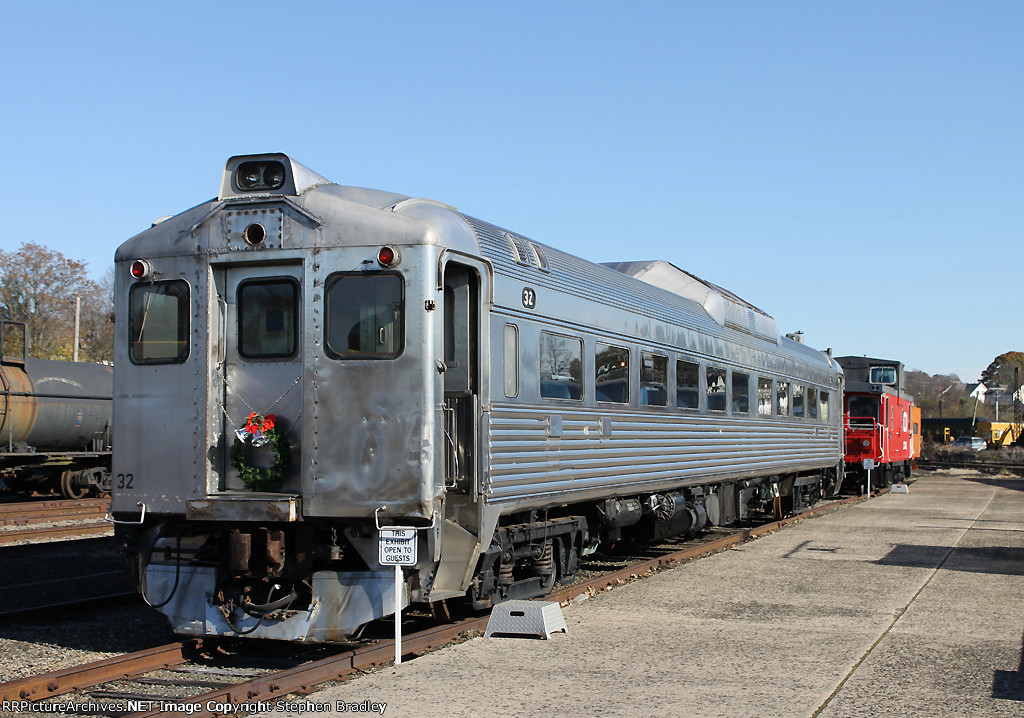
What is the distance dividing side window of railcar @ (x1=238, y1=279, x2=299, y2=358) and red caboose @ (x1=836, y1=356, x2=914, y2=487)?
22.4 m

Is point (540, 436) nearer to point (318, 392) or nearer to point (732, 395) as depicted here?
point (318, 392)

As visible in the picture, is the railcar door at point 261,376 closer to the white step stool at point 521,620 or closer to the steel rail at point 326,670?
the steel rail at point 326,670

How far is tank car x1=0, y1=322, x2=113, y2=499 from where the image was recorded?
21.1 metres

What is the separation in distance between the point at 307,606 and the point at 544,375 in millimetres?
3002

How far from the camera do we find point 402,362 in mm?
7445

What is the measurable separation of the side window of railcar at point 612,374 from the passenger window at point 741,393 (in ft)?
14.0

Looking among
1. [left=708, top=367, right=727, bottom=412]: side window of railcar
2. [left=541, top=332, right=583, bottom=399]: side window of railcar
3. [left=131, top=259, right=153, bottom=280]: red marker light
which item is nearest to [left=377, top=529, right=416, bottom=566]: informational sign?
[left=541, top=332, right=583, bottom=399]: side window of railcar

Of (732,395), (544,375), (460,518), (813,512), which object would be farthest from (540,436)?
(813,512)

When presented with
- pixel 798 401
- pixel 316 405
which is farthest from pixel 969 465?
A: pixel 316 405

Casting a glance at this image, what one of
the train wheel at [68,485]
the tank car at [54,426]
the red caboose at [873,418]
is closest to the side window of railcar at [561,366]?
the tank car at [54,426]

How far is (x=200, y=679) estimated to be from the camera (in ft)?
23.2

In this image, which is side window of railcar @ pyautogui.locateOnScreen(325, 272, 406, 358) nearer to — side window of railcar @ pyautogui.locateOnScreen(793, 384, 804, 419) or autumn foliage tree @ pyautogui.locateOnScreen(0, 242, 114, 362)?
side window of railcar @ pyautogui.locateOnScreen(793, 384, 804, 419)

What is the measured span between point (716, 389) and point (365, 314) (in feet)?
24.9

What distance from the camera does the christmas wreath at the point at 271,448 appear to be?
7.55 m
